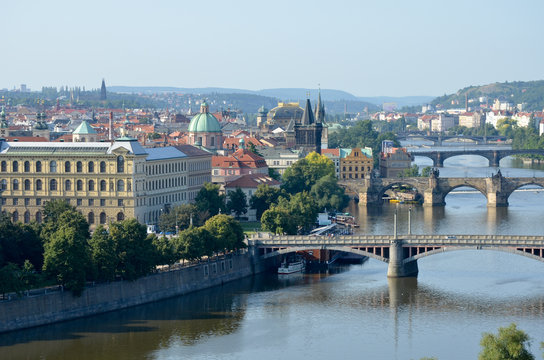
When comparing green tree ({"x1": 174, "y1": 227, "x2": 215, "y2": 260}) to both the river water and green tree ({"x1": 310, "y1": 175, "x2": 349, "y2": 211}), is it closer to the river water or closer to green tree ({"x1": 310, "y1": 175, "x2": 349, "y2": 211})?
the river water

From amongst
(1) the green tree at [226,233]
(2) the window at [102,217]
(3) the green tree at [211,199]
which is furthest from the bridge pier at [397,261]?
(2) the window at [102,217]

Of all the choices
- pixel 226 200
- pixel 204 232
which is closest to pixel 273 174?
pixel 226 200

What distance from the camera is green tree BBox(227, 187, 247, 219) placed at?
93.5 metres

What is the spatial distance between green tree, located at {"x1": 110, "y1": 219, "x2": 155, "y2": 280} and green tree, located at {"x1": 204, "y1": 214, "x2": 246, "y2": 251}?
6623 millimetres

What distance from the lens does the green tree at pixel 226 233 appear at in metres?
72.2

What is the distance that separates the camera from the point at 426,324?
6116 cm

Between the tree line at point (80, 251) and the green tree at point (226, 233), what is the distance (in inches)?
3.2

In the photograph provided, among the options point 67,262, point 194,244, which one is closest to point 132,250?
point 67,262

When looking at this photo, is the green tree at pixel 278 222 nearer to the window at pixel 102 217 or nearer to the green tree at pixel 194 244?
the window at pixel 102 217

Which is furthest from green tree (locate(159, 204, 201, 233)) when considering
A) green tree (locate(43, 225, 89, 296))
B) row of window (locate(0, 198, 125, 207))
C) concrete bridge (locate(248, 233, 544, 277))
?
green tree (locate(43, 225, 89, 296))

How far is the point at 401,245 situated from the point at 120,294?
16828 mm

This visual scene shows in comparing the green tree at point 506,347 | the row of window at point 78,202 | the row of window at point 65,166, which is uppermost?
the row of window at point 65,166

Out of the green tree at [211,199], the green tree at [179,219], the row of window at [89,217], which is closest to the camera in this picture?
the green tree at [179,219]

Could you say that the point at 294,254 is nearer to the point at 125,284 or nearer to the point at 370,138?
the point at 125,284
